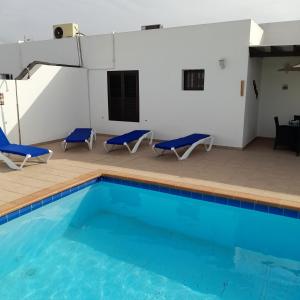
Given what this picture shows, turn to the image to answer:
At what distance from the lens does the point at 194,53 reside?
8750mm

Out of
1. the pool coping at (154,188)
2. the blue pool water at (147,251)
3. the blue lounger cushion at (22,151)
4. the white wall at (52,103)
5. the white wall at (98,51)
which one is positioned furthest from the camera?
the white wall at (98,51)

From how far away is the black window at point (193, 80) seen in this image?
8.91 metres

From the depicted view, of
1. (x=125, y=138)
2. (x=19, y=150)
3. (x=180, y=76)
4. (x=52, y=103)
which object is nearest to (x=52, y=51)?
(x=52, y=103)

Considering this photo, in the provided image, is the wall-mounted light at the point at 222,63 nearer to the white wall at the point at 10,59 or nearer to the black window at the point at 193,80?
the black window at the point at 193,80

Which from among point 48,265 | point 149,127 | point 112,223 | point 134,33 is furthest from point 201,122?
point 48,265

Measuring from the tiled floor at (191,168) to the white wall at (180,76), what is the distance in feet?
3.15

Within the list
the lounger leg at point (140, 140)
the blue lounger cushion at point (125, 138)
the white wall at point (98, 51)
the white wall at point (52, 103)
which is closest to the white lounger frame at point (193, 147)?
the lounger leg at point (140, 140)

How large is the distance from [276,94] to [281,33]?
6.08 ft

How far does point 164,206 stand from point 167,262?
1.54 meters

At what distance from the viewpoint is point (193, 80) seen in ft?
29.7

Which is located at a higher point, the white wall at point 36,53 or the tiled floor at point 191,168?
the white wall at point 36,53

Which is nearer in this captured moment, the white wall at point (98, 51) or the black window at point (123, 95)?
the black window at point (123, 95)

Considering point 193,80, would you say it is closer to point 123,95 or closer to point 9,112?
point 123,95

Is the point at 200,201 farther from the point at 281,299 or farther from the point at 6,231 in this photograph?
the point at 6,231
